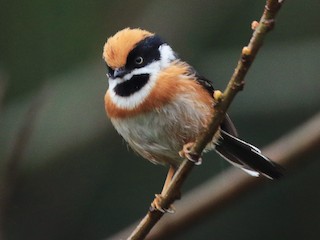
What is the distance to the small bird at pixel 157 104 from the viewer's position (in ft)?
13.4

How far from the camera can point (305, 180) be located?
6605mm

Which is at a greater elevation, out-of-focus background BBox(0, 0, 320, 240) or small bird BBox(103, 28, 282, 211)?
small bird BBox(103, 28, 282, 211)

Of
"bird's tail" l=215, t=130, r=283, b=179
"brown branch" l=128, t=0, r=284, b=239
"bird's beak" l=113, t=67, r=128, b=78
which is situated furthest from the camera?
"bird's beak" l=113, t=67, r=128, b=78

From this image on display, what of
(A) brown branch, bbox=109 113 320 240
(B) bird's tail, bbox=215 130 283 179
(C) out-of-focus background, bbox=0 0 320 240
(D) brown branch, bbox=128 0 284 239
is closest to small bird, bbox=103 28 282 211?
(B) bird's tail, bbox=215 130 283 179

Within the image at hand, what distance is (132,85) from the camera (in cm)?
417

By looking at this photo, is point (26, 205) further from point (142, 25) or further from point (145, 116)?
point (145, 116)

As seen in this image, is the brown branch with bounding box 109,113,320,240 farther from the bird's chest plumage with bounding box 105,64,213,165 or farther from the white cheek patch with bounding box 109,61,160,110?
the white cheek patch with bounding box 109,61,160,110

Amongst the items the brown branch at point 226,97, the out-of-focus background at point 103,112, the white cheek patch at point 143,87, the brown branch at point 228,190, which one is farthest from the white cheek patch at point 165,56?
the out-of-focus background at point 103,112

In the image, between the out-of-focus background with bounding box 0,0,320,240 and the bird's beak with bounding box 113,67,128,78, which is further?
the out-of-focus background with bounding box 0,0,320,240

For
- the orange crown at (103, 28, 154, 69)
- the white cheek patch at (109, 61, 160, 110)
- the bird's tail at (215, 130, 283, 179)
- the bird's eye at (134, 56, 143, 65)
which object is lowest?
the bird's tail at (215, 130, 283, 179)

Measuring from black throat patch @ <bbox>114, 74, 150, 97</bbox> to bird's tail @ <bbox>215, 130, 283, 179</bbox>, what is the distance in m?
0.50

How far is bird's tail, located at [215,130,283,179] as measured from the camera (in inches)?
159

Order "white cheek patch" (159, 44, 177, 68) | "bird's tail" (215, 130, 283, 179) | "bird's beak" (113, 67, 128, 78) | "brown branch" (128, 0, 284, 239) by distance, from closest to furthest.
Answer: "brown branch" (128, 0, 284, 239) → "bird's tail" (215, 130, 283, 179) → "bird's beak" (113, 67, 128, 78) → "white cheek patch" (159, 44, 177, 68)

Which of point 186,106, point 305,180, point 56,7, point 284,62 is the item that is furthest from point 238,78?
point 56,7
